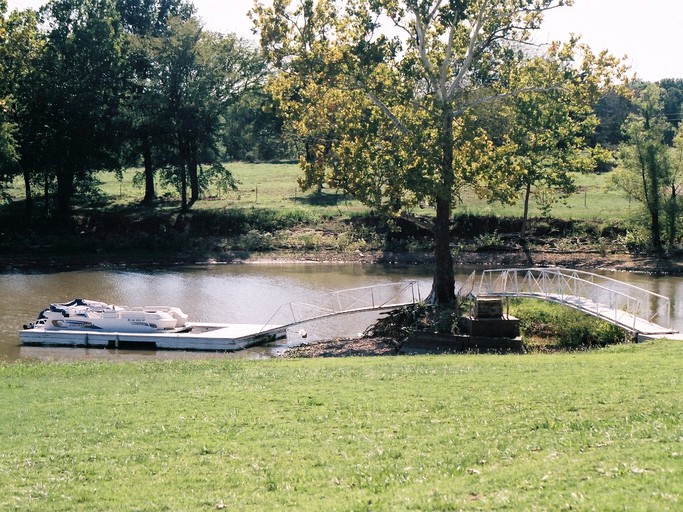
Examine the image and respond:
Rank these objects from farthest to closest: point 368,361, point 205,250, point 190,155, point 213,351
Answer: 1. point 190,155
2. point 205,250
3. point 213,351
4. point 368,361

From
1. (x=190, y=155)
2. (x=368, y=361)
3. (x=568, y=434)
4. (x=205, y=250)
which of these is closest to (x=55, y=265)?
(x=205, y=250)

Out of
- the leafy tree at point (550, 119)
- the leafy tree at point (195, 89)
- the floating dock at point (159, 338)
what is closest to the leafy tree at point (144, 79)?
the leafy tree at point (195, 89)

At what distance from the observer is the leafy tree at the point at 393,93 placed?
107ft

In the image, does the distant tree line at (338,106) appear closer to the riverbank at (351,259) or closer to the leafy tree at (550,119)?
the leafy tree at (550,119)

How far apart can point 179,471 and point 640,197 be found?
2060 inches

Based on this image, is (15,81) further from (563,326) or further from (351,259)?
(563,326)

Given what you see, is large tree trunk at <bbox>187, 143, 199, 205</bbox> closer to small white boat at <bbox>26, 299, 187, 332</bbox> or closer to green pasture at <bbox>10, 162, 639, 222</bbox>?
green pasture at <bbox>10, 162, 639, 222</bbox>

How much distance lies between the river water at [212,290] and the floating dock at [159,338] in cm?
57

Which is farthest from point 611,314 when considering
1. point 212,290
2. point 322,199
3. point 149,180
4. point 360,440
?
point 149,180

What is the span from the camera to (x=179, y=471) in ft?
44.0

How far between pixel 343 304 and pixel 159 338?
36.7 feet

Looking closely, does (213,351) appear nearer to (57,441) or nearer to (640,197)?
(57,441)

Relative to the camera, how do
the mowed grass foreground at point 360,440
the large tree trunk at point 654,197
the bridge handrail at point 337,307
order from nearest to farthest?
the mowed grass foreground at point 360,440
the bridge handrail at point 337,307
the large tree trunk at point 654,197

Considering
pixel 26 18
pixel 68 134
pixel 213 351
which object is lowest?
pixel 213 351
